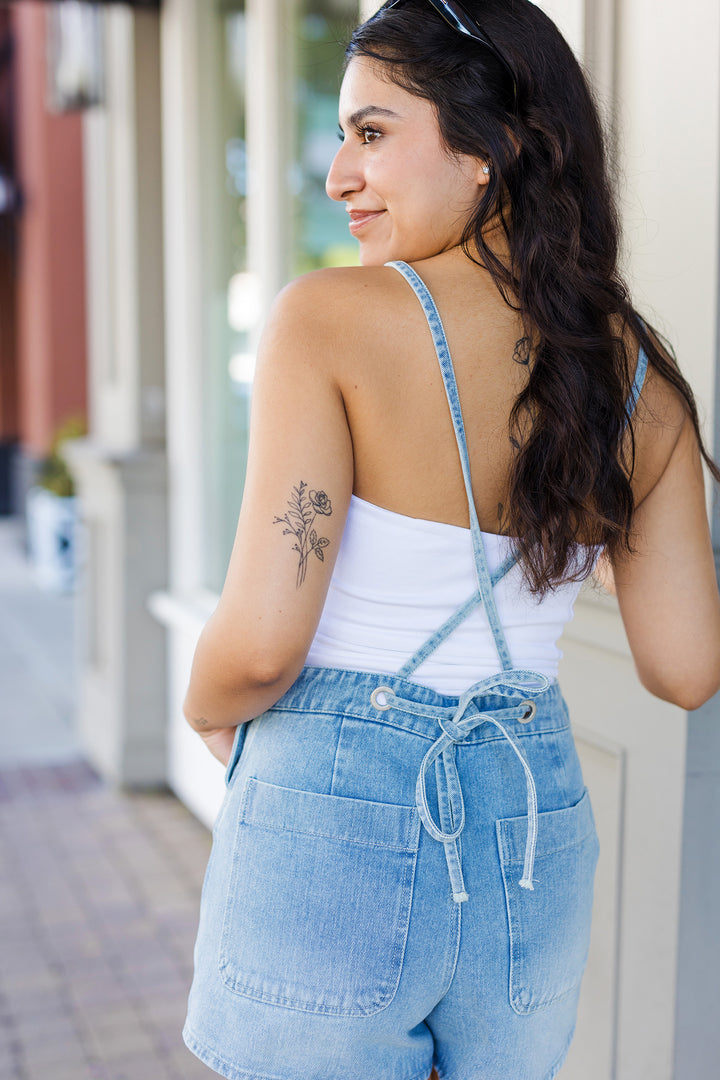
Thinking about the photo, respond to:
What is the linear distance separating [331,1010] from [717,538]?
1116 mm

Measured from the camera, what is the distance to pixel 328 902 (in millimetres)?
1099

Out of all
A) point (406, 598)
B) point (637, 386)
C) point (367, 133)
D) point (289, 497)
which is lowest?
point (406, 598)

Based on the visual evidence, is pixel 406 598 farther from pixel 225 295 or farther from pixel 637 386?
pixel 225 295

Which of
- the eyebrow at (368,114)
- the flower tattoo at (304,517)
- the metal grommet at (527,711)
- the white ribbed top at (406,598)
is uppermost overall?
the eyebrow at (368,114)

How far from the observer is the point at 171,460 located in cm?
480

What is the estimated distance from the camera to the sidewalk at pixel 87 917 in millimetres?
2846

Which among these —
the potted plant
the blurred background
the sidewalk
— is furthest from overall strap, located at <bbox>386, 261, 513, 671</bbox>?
→ the potted plant

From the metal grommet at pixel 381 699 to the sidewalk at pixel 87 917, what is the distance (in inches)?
79.0

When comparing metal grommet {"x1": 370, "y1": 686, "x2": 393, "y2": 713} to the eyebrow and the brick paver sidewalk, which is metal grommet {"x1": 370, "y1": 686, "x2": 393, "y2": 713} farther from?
the brick paver sidewalk

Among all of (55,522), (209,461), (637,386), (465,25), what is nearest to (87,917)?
(209,461)

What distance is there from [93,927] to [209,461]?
1.87 meters

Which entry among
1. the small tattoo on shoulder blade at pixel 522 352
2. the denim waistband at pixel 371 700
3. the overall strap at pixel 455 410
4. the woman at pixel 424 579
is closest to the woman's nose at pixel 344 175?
the woman at pixel 424 579

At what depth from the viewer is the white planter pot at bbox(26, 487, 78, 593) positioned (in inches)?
402

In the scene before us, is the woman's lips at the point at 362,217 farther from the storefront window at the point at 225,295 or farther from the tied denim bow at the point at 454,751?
the storefront window at the point at 225,295
